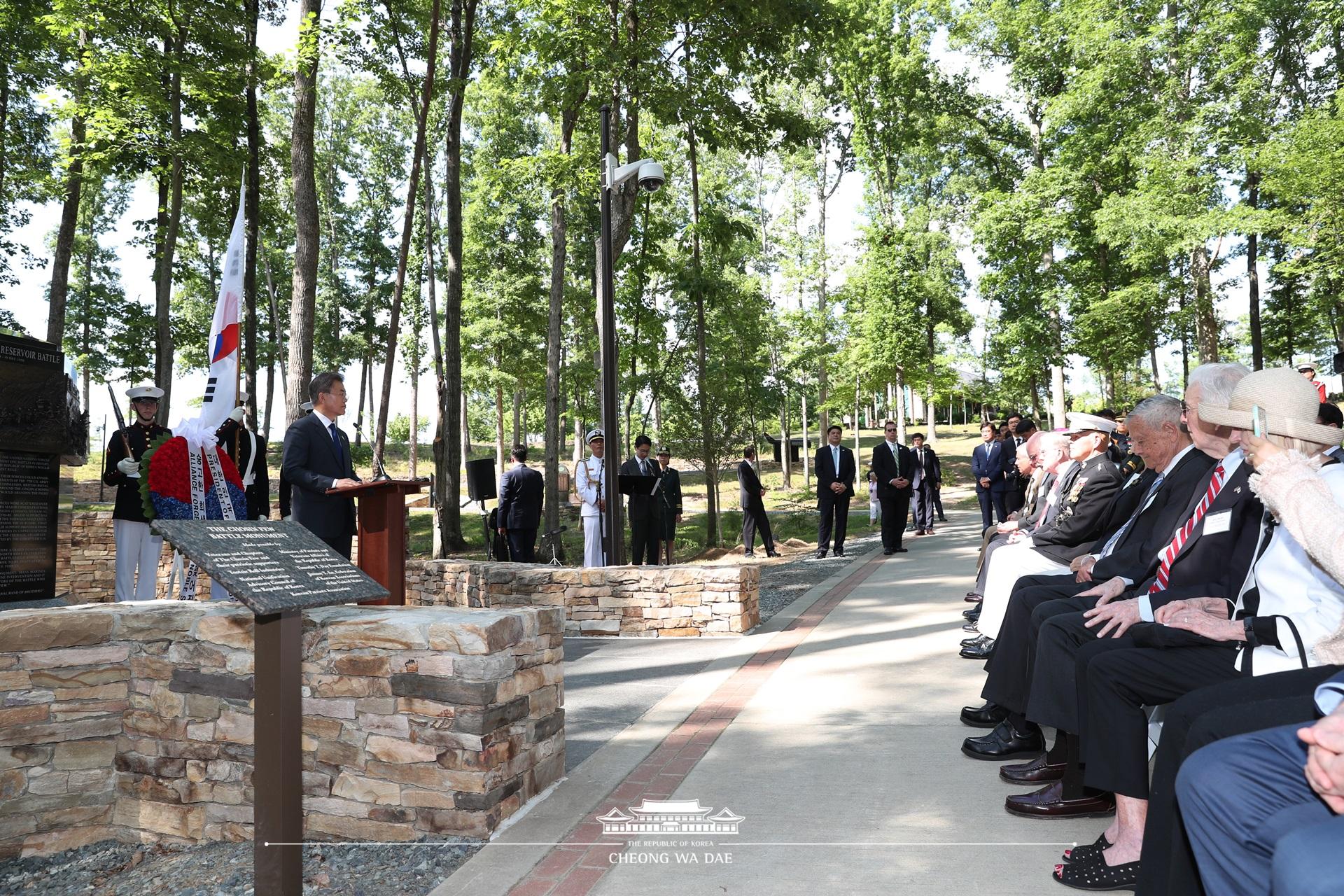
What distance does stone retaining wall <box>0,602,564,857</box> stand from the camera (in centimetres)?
375

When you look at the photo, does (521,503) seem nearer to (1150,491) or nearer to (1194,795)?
(1150,491)

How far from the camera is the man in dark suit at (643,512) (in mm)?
13203

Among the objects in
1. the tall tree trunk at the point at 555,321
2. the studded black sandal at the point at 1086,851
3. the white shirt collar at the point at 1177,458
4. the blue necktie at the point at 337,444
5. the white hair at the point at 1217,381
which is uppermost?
the tall tree trunk at the point at 555,321

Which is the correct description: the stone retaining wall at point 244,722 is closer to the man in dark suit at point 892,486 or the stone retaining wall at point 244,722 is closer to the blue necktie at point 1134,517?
the blue necktie at point 1134,517

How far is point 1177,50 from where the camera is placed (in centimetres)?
2378

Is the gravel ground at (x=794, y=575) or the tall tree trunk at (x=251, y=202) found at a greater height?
the tall tree trunk at (x=251, y=202)

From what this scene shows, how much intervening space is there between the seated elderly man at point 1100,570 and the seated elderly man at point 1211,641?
737 mm

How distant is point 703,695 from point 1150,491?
3.00 m

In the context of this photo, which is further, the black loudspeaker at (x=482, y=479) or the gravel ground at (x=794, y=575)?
the black loudspeaker at (x=482, y=479)

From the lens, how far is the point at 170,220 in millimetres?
→ 16594

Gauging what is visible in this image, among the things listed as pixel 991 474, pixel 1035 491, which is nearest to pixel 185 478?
pixel 1035 491

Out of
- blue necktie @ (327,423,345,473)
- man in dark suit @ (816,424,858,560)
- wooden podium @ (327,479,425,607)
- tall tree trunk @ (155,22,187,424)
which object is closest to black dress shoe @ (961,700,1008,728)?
wooden podium @ (327,479,425,607)

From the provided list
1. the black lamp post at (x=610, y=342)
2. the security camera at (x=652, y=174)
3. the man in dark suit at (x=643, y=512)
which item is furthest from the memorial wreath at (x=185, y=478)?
the man in dark suit at (x=643, y=512)

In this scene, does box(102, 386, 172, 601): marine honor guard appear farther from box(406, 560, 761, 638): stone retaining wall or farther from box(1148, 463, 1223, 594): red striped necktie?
box(1148, 463, 1223, 594): red striped necktie
